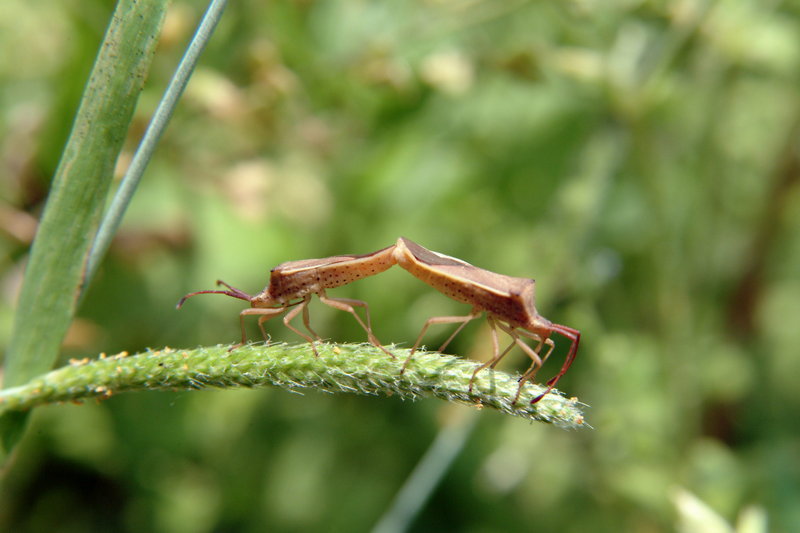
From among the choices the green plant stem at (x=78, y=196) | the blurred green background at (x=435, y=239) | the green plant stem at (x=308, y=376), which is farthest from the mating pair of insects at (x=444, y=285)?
the blurred green background at (x=435, y=239)

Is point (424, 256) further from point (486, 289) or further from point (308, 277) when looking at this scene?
point (308, 277)

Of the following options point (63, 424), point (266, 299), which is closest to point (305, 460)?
point (63, 424)

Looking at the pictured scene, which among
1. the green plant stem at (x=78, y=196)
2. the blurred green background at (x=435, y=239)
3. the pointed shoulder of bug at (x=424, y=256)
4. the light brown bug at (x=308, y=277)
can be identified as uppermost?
the blurred green background at (x=435, y=239)

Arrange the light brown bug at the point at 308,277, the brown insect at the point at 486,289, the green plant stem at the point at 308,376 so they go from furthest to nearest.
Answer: the light brown bug at the point at 308,277, the brown insect at the point at 486,289, the green plant stem at the point at 308,376

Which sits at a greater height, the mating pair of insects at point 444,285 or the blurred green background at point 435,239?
the blurred green background at point 435,239

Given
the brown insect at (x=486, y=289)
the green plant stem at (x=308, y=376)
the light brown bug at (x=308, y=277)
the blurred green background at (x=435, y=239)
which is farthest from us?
the blurred green background at (x=435, y=239)

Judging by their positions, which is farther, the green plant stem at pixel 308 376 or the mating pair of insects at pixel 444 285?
the mating pair of insects at pixel 444 285

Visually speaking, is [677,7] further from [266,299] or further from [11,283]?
[11,283]

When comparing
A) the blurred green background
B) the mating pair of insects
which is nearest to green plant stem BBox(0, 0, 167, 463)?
the mating pair of insects

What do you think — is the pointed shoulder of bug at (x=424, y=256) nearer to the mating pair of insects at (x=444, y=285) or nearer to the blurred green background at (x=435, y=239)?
the mating pair of insects at (x=444, y=285)
